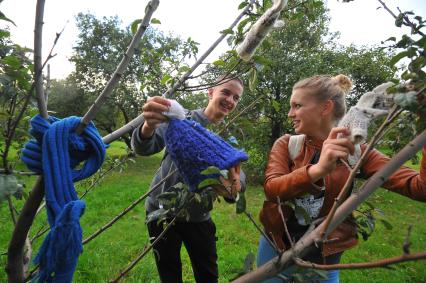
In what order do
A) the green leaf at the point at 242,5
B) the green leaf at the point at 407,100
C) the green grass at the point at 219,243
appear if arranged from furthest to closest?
the green grass at the point at 219,243, the green leaf at the point at 242,5, the green leaf at the point at 407,100

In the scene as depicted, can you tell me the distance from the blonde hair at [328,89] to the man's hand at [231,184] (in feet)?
2.43

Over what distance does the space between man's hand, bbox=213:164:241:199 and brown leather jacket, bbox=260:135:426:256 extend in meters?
0.30

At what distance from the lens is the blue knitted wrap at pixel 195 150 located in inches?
43.1

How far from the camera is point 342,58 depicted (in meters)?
9.36

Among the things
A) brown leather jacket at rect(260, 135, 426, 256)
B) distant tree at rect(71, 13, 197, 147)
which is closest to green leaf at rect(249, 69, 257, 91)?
brown leather jacket at rect(260, 135, 426, 256)

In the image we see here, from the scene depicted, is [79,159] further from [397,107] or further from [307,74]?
[307,74]

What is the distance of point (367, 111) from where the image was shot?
0.99m

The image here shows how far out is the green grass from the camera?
152 inches

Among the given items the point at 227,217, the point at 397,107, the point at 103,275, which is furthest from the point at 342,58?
the point at 397,107

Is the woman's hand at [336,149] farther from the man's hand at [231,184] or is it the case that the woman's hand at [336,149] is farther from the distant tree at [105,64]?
the distant tree at [105,64]

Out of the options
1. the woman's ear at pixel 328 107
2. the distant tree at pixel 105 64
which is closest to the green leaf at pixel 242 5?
the woman's ear at pixel 328 107

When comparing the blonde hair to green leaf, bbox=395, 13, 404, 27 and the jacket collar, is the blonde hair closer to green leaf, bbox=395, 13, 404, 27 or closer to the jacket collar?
the jacket collar

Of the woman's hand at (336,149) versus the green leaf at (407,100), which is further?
the woman's hand at (336,149)

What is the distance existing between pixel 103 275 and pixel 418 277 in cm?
387
